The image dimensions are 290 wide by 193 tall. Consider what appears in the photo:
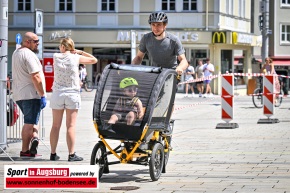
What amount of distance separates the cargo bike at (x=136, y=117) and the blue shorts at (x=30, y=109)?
2.56m

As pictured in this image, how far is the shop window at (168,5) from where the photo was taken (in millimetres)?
54094

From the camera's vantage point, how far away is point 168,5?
54.1 metres

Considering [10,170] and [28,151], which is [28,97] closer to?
[28,151]

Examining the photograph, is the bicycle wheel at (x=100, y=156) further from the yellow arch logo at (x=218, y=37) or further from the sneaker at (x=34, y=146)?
the yellow arch logo at (x=218, y=37)

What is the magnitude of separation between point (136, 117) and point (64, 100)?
7.59 feet

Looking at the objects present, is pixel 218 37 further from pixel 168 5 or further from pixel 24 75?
pixel 24 75

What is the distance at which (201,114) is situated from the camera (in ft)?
90.1

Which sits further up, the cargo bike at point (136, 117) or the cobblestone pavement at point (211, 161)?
the cargo bike at point (136, 117)

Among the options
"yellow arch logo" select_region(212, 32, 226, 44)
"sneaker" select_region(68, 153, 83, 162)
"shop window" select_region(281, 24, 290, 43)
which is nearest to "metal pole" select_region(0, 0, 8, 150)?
"sneaker" select_region(68, 153, 83, 162)

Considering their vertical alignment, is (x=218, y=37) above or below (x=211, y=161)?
above

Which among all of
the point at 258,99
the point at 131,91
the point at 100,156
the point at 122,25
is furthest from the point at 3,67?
the point at 122,25

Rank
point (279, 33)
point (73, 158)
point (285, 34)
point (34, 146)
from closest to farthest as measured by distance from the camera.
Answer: point (73, 158) → point (34, 146) → point (279, 33) → point (285, 34)

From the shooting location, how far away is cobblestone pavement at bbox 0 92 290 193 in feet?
35.2

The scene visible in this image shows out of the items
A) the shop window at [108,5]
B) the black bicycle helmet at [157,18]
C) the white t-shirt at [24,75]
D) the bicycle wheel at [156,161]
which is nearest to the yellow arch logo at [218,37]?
the shop window at [108,5]
